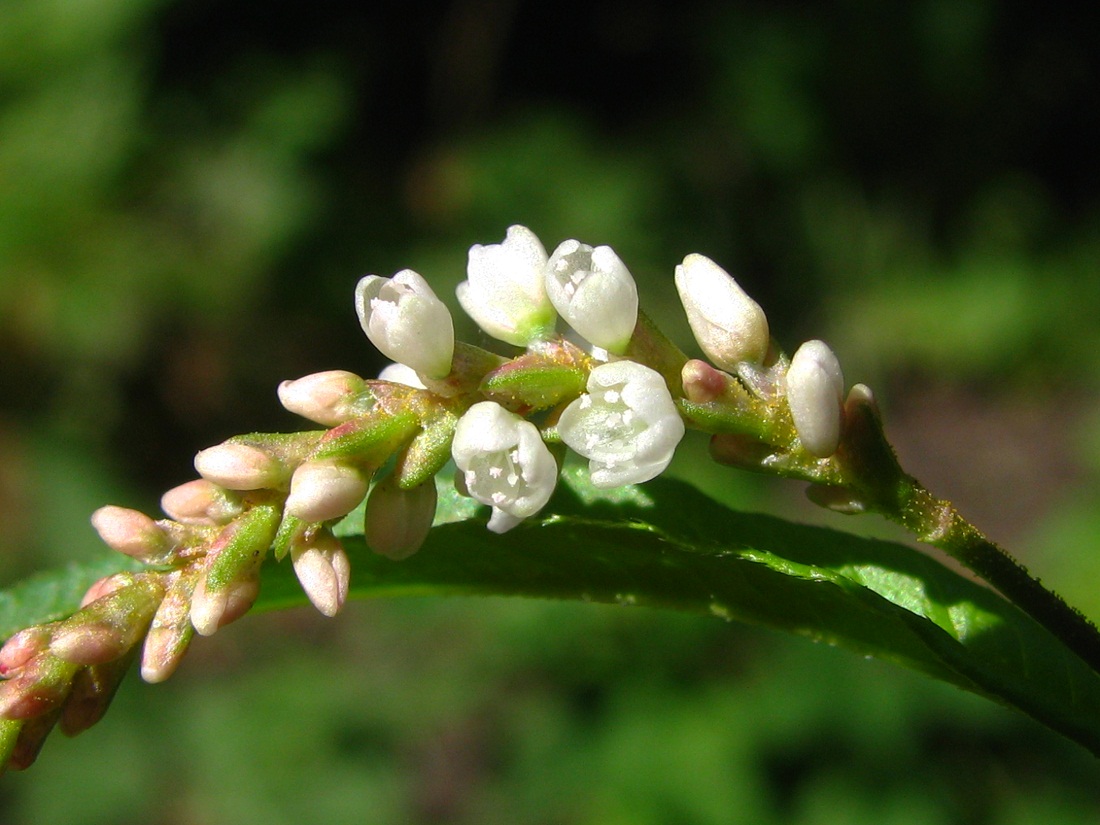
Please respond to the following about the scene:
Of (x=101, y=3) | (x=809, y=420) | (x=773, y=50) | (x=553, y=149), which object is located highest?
(x=773, y=50)

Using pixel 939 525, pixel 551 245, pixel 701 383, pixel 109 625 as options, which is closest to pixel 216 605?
pixel 109 625

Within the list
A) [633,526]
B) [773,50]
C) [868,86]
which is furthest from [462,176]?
[633,526]

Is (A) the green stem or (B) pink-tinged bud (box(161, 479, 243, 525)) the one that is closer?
(A) the green stem

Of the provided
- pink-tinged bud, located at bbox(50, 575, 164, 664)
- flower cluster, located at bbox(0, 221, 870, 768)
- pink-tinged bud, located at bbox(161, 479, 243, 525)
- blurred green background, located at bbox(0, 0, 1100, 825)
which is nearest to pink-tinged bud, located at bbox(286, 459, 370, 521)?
flower cluster, located at bbox(0, 221, 870, 768)

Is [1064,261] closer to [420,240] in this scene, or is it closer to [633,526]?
[420,240]

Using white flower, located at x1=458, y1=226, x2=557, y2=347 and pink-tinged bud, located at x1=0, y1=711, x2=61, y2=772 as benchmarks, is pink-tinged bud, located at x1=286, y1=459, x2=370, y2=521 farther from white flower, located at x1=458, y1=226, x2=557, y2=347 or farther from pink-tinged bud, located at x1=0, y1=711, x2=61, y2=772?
pink-tinged bud, located at x1=0, y1=711, x2=61, y2=772

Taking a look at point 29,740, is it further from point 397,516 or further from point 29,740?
point 397,516
